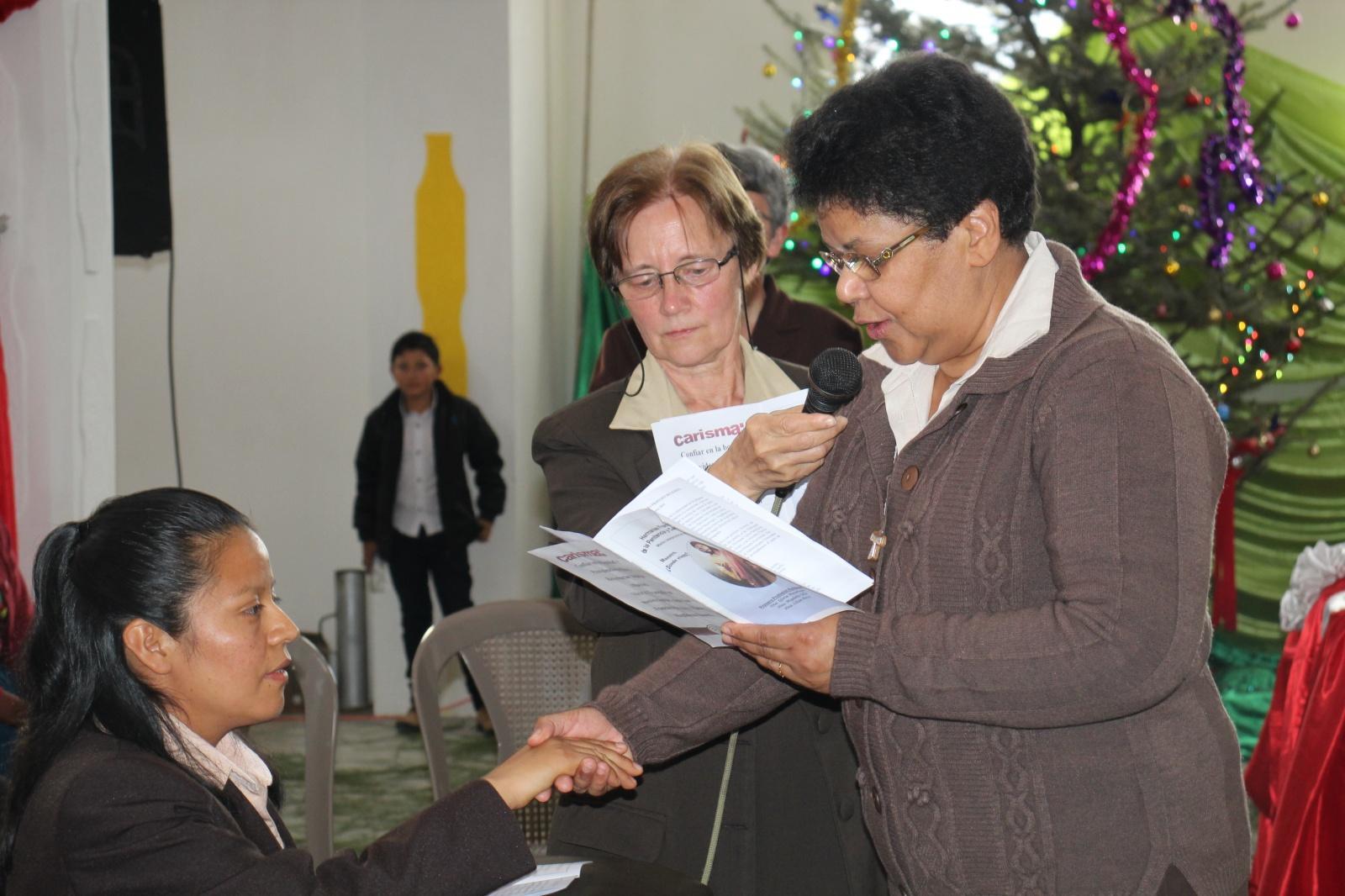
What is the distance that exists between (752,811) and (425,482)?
4875mm

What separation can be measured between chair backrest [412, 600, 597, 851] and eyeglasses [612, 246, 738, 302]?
838 millimetres

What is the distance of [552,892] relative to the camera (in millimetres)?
1662

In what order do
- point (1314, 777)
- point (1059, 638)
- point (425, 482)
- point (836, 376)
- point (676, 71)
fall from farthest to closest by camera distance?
point (676, 71)
point (425, 482)
point (1314, 777)
point (836, 376)
point (1059, 638)

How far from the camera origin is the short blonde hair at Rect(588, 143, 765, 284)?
2.20 m

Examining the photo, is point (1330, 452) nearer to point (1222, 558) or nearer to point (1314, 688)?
point (1222, 558)

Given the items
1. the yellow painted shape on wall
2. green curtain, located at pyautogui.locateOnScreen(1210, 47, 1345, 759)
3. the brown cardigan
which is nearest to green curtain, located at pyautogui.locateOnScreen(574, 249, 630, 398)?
the yellow painted shape on wall

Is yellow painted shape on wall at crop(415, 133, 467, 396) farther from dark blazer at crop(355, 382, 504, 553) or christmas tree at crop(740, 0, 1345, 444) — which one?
christmas tree at crop(740, 0, 1345, 444)

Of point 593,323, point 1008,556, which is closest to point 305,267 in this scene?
point 593,323

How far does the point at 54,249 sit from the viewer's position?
3119 mm

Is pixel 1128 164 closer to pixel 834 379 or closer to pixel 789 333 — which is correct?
pixel 789 333

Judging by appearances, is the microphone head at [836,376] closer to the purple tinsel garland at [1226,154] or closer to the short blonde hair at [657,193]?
the short blonde hair at [657,193]

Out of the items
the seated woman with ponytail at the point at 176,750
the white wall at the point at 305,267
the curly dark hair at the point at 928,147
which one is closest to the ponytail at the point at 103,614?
the seated woman with ponytail at the point at 176,750

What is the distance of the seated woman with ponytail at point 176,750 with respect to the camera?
5.08 ft

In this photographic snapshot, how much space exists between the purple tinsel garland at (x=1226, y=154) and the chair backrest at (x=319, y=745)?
3.90 metres
